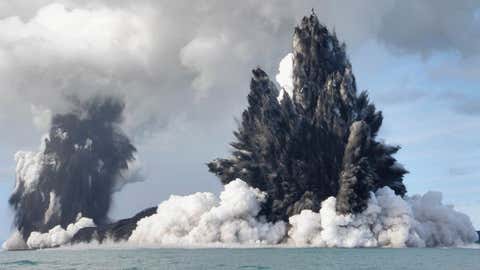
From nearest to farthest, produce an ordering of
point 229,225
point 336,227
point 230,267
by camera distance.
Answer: point 230,267, point 336,227, point 229,225

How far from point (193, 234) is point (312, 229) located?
35521 mm

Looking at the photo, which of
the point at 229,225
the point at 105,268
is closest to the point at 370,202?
the point at 229,225

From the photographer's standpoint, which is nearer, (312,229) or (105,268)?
(105,268)

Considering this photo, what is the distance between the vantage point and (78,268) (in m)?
102

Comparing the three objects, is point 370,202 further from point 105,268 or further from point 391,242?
point 105,268

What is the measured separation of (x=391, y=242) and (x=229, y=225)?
155 ft

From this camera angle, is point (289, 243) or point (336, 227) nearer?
point (336, 227)

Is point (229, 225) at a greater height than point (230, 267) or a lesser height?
greater

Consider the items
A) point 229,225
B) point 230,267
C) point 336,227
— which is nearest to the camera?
point 230,267

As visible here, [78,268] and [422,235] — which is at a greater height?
[422,235]

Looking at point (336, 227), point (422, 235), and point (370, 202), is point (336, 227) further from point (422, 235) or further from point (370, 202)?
point (422, 235)

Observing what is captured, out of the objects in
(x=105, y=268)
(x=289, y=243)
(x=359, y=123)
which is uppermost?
(x=359, y=123)

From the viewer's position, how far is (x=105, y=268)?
325 ft

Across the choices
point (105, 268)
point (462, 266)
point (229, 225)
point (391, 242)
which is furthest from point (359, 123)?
point (105, 268)
